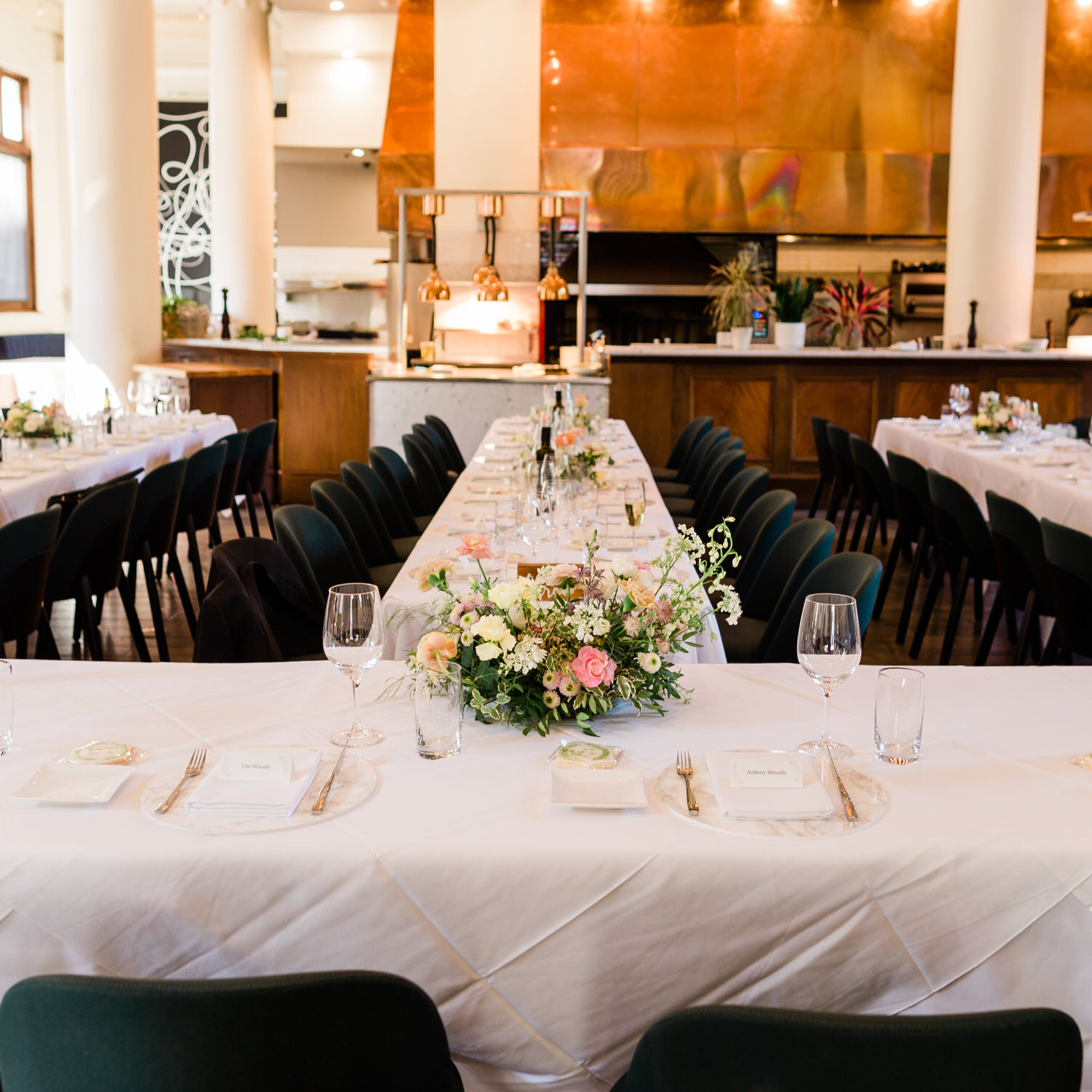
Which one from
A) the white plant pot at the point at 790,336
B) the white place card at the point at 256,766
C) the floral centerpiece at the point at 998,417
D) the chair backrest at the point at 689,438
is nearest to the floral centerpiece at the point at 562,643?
the white place card at the point at 256,766

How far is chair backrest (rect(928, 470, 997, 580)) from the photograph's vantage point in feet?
16.2

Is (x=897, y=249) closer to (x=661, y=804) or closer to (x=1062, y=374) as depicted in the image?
(x=1062, y=374)

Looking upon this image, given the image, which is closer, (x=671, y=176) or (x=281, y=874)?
(x=281, y=874)

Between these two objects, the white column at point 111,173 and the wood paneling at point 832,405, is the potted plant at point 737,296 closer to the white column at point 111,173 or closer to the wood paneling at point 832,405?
the wood paneling at point 832,405

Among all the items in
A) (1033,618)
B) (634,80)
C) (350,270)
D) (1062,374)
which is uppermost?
(634,80)

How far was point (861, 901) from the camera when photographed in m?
1.59

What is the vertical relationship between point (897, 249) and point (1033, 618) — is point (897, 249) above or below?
above

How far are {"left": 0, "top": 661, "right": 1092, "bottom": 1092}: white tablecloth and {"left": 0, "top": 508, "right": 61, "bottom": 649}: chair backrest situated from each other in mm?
2215

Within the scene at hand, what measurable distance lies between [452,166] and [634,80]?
2.12 meters

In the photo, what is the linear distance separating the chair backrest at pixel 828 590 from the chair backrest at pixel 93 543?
247 cm

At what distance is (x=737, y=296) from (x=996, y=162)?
7.81 ft

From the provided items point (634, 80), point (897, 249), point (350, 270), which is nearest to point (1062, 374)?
point (897, 249)

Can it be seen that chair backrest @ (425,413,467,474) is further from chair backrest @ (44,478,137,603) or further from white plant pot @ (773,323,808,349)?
chair backrest @ (44,478,137,603)

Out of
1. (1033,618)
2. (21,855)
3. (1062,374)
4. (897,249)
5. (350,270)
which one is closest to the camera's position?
(21,855)
